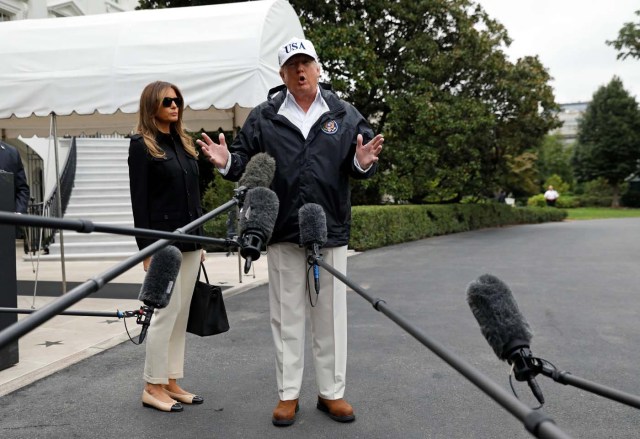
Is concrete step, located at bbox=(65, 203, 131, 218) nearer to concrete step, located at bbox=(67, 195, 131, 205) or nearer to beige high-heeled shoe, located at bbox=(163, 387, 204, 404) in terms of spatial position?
concrete step, located at bbox=(67, 195, 131, 205)

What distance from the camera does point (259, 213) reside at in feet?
7.77

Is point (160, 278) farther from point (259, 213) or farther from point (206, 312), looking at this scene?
point (206, 312)

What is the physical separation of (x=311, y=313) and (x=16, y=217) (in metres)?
2.31

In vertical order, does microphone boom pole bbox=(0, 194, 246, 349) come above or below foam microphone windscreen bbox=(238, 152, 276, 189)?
below

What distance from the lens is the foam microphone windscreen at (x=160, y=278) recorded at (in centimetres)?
235

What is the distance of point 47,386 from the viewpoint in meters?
4.02

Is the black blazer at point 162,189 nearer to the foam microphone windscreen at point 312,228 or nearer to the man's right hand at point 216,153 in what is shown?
the man's right hand at point 216,153

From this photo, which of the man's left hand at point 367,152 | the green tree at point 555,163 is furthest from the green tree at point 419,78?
the green tree at point 555,163

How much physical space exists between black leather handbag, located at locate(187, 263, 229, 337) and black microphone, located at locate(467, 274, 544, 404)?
229 centimetres

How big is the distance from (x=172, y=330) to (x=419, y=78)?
14.6m

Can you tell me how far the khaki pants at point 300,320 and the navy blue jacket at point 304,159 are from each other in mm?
137

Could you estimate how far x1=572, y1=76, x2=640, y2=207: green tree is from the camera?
Answer: 4769 cm

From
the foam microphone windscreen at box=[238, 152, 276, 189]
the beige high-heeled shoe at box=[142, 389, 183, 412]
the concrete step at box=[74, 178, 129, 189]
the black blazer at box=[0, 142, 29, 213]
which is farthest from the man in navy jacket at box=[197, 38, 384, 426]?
the concrete step at box=[74, 178, 129, 189]

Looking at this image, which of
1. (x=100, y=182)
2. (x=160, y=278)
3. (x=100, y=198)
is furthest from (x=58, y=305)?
(x=100, y=182)
